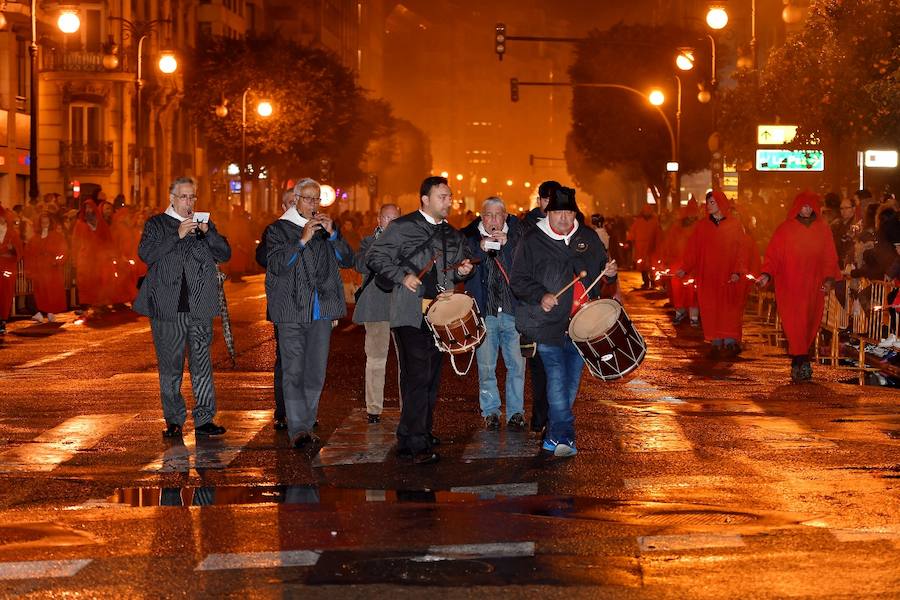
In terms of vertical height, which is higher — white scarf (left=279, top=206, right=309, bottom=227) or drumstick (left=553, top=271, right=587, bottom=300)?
white scarf (left=279, top=206, right=309, bottom=227)

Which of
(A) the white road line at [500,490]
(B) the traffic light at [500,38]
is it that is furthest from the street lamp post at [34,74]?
(A) the white road line at [500,490]

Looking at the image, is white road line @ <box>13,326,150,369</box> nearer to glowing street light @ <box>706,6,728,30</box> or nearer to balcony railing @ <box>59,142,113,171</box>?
glowing street light @ <box>706,6,728,30</box>

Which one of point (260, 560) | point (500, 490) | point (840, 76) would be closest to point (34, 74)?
point (840, 76)

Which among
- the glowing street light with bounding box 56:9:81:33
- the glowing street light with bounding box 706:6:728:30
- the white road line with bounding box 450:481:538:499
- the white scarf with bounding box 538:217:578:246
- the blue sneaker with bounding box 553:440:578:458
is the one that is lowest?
the white road line with bounding box 450:481:538:499

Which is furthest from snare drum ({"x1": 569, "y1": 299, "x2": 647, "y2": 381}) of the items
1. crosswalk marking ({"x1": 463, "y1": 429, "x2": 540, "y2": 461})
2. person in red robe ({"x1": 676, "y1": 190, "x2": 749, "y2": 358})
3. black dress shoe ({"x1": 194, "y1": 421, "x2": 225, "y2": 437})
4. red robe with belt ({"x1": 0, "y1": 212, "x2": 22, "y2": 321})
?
red robe with belt ({"x1": 0, "y1": 212, "x2": 22, "y2": 321})

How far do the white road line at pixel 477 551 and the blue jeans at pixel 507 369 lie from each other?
500 centimetres

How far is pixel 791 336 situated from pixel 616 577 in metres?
10.5

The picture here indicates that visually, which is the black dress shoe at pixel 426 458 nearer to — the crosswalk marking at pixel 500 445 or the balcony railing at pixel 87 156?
the crosswalk marking at pixel 500 445

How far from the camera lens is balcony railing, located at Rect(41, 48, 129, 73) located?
61.6 meters

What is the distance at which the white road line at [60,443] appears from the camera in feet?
37.7

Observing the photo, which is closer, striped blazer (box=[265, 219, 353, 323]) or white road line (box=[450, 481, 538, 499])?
white road line (box=[450, 481, 538, 499])

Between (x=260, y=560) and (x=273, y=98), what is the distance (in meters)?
68.4

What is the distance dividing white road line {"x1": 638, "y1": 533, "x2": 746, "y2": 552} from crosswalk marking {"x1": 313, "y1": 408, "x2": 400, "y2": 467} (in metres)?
3.43

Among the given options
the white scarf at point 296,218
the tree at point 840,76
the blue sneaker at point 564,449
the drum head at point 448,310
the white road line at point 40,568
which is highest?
the tree at point 840,76
